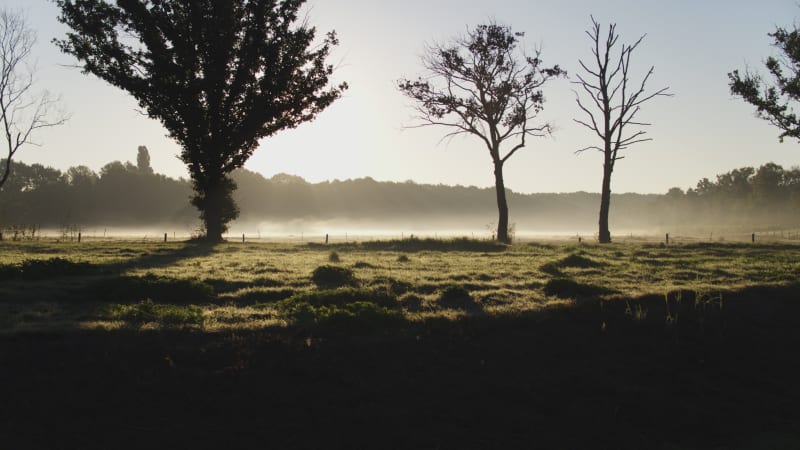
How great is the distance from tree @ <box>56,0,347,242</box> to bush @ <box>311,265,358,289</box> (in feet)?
78.8

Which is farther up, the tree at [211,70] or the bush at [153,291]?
the tree at [211,70]

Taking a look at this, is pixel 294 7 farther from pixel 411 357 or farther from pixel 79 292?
pixel 411 357

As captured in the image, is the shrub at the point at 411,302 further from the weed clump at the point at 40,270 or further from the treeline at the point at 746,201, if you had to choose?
the treeline at the point at 746,201

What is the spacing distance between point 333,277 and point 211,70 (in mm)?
25470

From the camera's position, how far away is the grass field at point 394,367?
7359 mm

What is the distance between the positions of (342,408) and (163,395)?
2.69 m

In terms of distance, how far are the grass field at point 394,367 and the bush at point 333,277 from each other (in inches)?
79.2

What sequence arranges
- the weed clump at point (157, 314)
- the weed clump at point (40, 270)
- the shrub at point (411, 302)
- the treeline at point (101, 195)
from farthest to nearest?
the treeline at point (101, 195), the weed clump at point (40, 270), the shrub at point (411, 302), the weed clump at point (157, 314)

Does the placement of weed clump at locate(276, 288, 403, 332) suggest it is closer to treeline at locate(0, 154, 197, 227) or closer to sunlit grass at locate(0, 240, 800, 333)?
sunlit grass at locate(0, 240, 800, 333)

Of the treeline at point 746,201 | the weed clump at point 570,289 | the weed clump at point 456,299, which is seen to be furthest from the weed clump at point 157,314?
the treeline at point 746,201

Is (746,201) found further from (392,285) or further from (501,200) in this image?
(392,285)

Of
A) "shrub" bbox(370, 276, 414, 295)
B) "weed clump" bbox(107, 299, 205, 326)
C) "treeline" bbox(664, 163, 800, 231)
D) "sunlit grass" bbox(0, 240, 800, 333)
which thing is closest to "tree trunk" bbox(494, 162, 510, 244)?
"sunlit grass" bbox(0, 240, 800, 333)

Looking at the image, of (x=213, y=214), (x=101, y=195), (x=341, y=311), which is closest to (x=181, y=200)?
(x=101, y=195)

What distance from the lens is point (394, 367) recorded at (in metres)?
8.98
